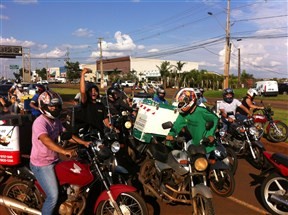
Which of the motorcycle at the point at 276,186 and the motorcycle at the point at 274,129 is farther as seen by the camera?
the motorcycle at the point at 274,129

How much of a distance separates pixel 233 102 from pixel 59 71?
131722mm

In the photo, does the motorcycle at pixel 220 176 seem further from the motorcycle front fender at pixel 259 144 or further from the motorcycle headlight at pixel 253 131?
the motorcycle headlight at pixel 253 131

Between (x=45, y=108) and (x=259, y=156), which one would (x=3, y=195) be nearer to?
(x=45, y=108)

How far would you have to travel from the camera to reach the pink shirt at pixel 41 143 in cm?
404

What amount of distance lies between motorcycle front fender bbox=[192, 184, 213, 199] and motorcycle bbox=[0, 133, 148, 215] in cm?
71

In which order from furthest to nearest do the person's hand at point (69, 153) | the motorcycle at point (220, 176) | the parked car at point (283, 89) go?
1. the parked car at point (283, 89)
2. the motorcycle at point (220, 176)
3. the person's hand at point (69, 153)

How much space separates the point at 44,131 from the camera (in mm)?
4020

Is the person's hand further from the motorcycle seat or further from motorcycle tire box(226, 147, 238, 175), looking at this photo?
motorcycle tire box(226, 147, 238, 175)

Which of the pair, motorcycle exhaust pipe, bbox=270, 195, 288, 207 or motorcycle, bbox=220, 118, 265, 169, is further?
motorcycle, bbox=220, 118, 265, 169

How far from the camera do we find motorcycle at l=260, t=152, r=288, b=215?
480 cm

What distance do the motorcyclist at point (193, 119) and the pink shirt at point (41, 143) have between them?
6.39 feet

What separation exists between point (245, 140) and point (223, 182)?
217 centimetres

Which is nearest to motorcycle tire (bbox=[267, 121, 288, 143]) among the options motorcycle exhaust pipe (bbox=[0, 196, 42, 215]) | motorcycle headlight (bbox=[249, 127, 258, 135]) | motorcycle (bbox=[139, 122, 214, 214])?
motorcycle headlight (bbox=[249, 127, 258, 135])

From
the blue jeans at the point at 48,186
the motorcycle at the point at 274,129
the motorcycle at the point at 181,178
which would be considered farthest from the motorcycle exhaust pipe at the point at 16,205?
the motorcycle at the point at 274,129
